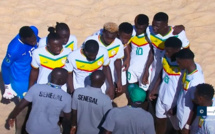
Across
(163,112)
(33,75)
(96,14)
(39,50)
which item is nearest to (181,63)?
(163,112)

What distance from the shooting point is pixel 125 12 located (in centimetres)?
923

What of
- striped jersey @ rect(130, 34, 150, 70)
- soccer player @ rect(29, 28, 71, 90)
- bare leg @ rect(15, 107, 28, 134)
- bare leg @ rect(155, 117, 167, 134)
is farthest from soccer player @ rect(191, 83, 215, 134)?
bare leg @ rect(15, 107, 28, 134)

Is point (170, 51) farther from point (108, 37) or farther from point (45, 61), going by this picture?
point (45, 61)

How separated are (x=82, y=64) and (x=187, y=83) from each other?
4.63 ft

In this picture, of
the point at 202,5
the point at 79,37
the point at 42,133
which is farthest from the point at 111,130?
the point at 202,5

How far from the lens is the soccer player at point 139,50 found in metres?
5.89

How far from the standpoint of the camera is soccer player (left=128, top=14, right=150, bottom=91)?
5.89 m

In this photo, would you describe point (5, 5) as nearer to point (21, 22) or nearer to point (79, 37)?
point (21, 22)

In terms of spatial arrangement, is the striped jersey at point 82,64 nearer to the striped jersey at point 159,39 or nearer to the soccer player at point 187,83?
the striped jersey at point 159,39

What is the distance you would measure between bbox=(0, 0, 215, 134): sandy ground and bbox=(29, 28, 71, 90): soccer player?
2.84 meters

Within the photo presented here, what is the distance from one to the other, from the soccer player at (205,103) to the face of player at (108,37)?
1575 mm

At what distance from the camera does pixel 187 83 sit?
4.77m

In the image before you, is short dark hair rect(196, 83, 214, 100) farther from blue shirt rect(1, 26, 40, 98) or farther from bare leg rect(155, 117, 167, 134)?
blue shirt rect(1, 26, 40, 98)

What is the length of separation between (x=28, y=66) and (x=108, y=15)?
387 centimetres
